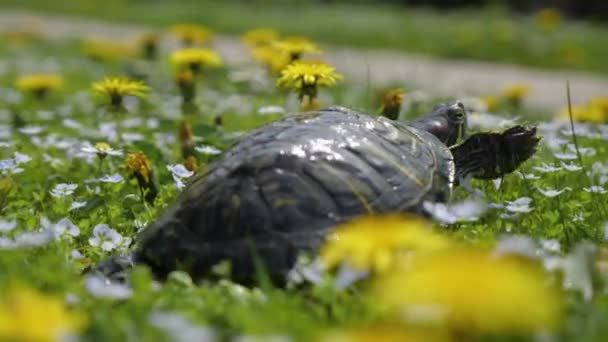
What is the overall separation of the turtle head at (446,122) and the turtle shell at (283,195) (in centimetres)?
56

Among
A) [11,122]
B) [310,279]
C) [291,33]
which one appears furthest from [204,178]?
[291,33]

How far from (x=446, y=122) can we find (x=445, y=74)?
5.72 meters

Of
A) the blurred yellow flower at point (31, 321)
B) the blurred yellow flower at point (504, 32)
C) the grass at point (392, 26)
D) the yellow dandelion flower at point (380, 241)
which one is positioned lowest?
the grass at point (392, 26)

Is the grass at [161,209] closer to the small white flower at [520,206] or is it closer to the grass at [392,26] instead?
the small white flower at [520,206]

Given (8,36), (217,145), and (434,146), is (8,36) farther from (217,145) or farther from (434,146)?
(434,146)

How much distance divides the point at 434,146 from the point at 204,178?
2.64 feet

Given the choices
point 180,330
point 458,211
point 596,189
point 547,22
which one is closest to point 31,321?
point 180,330

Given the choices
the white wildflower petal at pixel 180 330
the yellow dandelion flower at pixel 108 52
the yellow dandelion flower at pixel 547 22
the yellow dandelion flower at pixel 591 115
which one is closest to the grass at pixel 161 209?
the white wildflower petal at pixel 180 330

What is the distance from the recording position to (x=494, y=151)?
327 cm

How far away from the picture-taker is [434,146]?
10.1ft

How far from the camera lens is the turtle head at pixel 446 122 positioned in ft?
11.3

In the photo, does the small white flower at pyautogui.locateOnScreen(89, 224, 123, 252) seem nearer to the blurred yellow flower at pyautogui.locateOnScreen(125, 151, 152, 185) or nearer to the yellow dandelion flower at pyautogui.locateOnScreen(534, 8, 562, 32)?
the blurred yellow flower at pyautogui.locateOnScreen(125, 151, 152, 185)

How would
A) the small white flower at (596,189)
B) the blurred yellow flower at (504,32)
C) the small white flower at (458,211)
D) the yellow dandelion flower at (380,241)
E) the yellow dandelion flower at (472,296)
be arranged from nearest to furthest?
1. the yellow dandelion flower at (472,296)
2. the yellow dandelion flower at (380,241)
3. the small white flower at (458,211)
4. the small white flower at (596,189)
5. the blurred yellow flower at (504,32)

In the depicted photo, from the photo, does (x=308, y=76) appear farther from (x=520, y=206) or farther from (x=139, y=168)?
(x=520, y=206)
